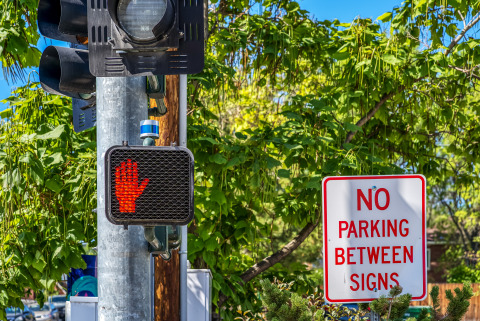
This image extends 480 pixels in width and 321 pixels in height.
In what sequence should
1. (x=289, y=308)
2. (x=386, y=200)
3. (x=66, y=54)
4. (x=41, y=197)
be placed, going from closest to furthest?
(x=66, y=54) < (x=386, y=200) < (x=289, y=308) < (x=41, y=197)

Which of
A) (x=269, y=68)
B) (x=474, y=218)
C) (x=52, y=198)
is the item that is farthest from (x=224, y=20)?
(x=474, y=218)

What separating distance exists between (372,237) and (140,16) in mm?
1783

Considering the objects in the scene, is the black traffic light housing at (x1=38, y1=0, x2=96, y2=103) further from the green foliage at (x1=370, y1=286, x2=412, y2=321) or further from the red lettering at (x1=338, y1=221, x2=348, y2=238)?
the green foliage at (x1=370, y1=286, x2=412, y2=321)

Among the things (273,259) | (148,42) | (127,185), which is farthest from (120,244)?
(273,259)

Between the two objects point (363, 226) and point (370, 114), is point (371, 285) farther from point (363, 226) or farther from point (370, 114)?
point (370, 114)

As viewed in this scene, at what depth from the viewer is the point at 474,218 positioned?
Answer: 28.5 metres

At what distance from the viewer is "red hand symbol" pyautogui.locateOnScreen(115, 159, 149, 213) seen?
273 centimetres

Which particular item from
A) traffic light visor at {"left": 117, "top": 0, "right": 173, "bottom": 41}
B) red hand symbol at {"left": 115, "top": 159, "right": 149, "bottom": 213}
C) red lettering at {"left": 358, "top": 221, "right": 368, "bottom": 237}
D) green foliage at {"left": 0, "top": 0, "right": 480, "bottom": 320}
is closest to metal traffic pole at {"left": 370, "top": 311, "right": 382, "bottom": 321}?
red lettering at {"left": 358, "top": 221, "right": 368, "bottom": 237}

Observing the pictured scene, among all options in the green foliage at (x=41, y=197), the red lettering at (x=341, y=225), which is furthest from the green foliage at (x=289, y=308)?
the green foliage at (x=41, y=197)

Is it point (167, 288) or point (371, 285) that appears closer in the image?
point (371, 285)

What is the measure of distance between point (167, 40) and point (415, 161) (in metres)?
7.57

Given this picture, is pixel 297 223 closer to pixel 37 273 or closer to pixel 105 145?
pixel 37 273

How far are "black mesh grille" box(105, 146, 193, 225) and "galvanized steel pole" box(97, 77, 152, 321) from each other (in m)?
0.19

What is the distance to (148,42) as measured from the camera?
2758 mm
